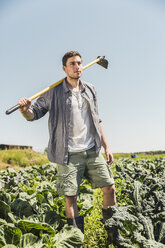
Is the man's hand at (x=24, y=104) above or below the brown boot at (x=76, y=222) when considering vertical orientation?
above

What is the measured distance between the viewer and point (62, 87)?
8.69 feet

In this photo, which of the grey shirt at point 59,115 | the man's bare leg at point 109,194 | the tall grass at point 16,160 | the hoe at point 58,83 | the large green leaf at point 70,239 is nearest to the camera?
the large green leaf at point 70,239

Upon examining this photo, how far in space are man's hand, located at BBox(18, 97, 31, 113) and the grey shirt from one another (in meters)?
0.08

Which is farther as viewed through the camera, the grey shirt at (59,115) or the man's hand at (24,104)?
the grey shirt at (59,115)

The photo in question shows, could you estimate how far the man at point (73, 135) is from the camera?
243cm

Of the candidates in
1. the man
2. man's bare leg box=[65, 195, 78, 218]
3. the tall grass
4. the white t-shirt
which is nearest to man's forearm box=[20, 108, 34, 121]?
the man

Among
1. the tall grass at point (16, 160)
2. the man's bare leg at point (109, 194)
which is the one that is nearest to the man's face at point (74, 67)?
the man's bare leg at point (109, 194)

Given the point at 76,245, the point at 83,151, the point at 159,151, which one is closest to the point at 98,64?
the point at 83,151

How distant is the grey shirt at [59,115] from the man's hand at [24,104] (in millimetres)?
82

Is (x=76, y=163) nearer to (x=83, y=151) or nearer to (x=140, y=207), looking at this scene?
(x=83, y=151)

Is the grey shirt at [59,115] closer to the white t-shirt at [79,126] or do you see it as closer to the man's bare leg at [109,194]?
the white t-shirt at [79,126]

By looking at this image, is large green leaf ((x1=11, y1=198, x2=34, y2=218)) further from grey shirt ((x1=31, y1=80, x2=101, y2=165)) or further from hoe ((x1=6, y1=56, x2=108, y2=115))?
hoe ((x1=6, y1=56, x2=108, y2=115))

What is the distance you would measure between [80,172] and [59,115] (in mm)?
611

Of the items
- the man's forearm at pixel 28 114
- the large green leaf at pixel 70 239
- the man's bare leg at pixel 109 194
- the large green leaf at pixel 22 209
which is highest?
the man's forearm at pixel 28 114
